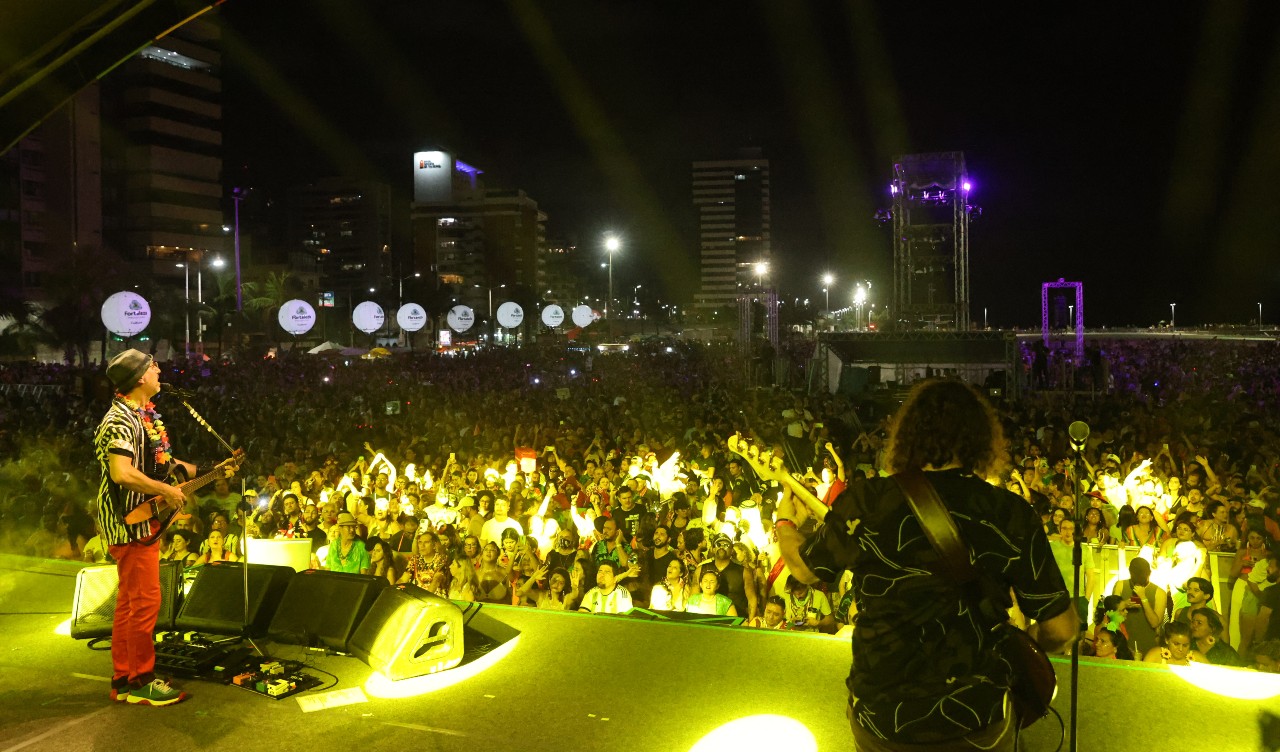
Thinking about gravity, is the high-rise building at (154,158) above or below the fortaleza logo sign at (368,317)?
above

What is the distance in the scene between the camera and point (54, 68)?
365cm

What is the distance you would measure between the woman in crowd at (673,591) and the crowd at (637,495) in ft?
0.05

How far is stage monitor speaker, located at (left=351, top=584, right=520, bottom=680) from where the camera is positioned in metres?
4.01

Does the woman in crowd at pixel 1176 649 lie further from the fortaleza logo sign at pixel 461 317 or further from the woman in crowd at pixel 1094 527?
the fortaleza logo sign at pixel 461 317

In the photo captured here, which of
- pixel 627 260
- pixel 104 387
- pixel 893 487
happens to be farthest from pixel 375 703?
pixel 627 260

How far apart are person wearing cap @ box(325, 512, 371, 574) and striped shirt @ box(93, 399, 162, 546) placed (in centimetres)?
290

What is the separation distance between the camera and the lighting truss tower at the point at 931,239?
2481cm

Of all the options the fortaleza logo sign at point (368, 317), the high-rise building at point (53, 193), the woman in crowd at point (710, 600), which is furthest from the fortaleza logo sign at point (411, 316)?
the high-rise building at point (53, 193)

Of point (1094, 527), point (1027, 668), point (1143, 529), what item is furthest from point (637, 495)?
point (1027, 668)

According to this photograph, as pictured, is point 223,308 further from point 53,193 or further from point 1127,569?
point 1127,569

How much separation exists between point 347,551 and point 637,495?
2.61 metres

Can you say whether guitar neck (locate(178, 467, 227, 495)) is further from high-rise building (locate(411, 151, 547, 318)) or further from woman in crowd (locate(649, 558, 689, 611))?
high-rise building (locate(411, 151, 547, 318))

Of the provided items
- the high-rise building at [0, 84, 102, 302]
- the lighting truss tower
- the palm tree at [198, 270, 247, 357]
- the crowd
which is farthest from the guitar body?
the high-rise building at [0, 84, 102, 302]

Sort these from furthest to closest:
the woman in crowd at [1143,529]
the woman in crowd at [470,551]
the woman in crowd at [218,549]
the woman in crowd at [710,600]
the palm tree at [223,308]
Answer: the palm tree at [223,308] → the woman in crowd at [218,549] → the woman in crowd at [470,551] → the woman in crowd at [1143,529] → the woman in crowd at [710,600]
